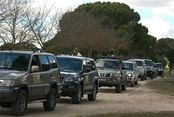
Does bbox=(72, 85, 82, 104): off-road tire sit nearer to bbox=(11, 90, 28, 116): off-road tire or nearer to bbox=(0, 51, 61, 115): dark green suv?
bbox=(0, 51, 61, 115): dark green suv

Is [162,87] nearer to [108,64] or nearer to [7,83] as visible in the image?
[108,64]

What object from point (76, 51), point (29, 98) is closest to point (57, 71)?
point (29, 98)

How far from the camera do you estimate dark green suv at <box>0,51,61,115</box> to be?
1661 centimetres

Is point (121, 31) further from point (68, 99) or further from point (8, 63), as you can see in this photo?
point (8, 63)

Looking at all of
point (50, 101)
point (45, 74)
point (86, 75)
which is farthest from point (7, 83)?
point (86, 75)

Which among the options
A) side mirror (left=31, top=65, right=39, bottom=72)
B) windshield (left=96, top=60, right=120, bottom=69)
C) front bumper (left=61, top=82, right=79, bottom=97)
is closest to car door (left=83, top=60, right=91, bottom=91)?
front bumper (left=61, top=82, right=79, bottom=97)

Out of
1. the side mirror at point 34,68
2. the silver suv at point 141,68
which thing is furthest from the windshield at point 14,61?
the silver suv at point 141,68

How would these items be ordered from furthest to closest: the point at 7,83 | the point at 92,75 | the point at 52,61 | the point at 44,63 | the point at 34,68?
1. the point at 92,75
2. the point at 52,61
3. the point at 44,63
4. the point at 34,68
5. the point at 7,83

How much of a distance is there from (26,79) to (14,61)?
1003 mm

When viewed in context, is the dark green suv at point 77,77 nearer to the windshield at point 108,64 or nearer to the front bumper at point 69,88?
the front bumper at point 69,88

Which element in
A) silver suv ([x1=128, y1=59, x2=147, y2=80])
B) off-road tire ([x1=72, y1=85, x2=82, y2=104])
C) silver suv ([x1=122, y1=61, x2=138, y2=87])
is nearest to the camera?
off-road tire ([x1=72, y1=85, x2=82, y2=104])

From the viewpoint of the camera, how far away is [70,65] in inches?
950

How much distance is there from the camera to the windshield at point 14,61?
17.8 meters

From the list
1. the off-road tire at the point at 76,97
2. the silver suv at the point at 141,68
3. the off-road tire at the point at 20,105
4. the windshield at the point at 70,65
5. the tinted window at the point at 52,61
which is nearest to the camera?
the off-road tire at the point at 20,105
